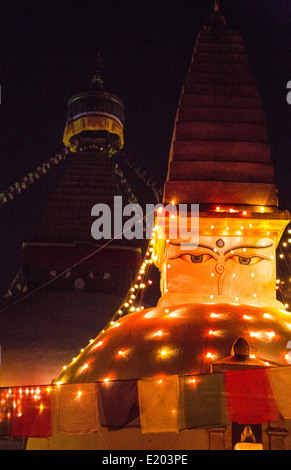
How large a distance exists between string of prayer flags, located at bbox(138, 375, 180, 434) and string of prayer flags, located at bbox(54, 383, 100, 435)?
72cm

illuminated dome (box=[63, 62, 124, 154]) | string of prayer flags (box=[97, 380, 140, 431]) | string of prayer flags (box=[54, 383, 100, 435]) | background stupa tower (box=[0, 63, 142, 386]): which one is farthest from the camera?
illuminated dome (box=[63, 62, 124, 154])

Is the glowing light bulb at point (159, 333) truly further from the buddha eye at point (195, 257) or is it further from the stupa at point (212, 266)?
the buddha eye at point (195, 257)


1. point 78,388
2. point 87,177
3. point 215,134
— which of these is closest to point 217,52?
point 215,134

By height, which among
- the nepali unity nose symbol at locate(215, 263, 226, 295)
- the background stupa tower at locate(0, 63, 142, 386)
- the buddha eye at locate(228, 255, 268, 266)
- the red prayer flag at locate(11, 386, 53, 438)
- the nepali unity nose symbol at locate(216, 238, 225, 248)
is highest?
A: the background stupa tower at locate(0, 63, 142, 386)

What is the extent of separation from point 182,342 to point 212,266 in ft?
7.78

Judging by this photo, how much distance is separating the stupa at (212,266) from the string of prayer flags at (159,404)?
60cm

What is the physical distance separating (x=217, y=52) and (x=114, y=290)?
13.4 meters

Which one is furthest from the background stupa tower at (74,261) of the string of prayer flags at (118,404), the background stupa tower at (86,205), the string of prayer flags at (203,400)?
the string of prayer flags at (203,400)

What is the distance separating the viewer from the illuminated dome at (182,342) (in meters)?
7.55

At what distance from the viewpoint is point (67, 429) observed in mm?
7266

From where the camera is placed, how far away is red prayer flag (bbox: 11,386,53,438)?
23.8 ft

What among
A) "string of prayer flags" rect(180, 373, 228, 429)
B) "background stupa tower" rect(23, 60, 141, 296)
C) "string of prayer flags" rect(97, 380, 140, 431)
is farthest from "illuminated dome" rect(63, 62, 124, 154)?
"string of prayer flags" rect(180, 373, 228, 429)

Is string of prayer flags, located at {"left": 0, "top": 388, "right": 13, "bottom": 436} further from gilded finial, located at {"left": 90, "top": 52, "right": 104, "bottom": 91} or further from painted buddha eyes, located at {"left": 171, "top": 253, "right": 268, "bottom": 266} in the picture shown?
gilded finial, located at {"left": 90, "top": 52, "right": 104, "bottom": 91}

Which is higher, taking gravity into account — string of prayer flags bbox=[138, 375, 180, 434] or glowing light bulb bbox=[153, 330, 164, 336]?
glowing light bulb bbox=[153, 330, 164, 336]
